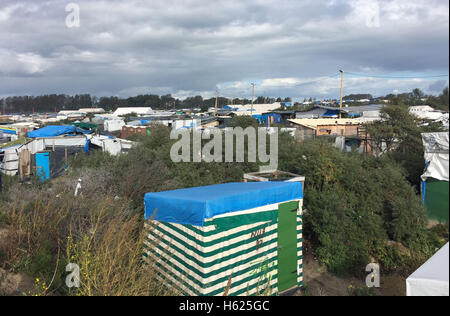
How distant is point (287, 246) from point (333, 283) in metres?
2.04

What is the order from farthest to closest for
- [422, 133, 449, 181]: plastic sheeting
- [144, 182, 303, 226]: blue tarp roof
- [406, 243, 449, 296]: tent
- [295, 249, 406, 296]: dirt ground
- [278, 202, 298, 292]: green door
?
1. [422, 133, 449, 181]: plastic sheeting
2. [295, 249, 406, 296]: dirt ground
3. [278, 202, 298, 292]: green door
4. [144, 182, 303, 226]: blue tarp roof
5. [406, 243, 449, 296]: tent

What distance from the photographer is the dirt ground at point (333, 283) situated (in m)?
7.43

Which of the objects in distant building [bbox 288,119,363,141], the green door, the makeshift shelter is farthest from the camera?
distant building [bbox 288,119,363,141]

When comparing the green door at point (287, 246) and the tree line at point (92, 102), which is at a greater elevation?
the tree line at point (92, 102)

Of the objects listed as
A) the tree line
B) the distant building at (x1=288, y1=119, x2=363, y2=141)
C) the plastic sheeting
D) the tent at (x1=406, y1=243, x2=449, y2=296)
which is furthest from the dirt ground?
the tree line

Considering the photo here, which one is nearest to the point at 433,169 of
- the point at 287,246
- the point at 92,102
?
the point at 287,246

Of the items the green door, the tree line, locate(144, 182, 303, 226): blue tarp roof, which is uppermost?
the tree line

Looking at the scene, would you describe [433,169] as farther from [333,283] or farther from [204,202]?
[204,202]

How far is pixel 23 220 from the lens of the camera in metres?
6.27

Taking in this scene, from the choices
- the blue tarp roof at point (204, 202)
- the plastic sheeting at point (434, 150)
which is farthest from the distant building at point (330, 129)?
the blue tarp roof at point (204, 202)

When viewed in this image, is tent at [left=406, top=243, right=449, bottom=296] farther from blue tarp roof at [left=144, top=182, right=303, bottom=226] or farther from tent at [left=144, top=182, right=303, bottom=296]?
blue tarp roof at [left=144, top=182, right=303, bottom=226]

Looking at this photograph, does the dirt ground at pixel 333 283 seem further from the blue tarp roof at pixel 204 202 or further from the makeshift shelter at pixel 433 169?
the blue tarp roof at pixel 204 202

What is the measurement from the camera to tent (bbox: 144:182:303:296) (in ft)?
18.1

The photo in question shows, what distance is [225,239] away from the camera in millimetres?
5711
